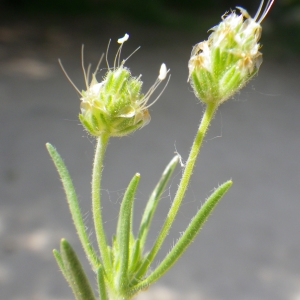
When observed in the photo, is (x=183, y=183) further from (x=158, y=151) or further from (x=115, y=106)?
(x=158, y=151)

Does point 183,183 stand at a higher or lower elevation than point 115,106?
lower

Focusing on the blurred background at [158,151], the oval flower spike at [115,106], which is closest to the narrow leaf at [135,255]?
the oval flower spike at [115,106]

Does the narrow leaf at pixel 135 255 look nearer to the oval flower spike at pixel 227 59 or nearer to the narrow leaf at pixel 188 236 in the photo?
the narrow leaf at pixel 188 236

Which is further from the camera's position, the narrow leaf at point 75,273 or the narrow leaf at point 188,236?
the narrow leaf at point 188,236

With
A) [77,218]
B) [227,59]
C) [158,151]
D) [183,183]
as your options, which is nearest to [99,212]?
[77,218]

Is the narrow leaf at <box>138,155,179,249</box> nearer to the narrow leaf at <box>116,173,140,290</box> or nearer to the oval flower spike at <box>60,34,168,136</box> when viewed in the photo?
the narrow leaf at <box>116,173,140,290</box>
